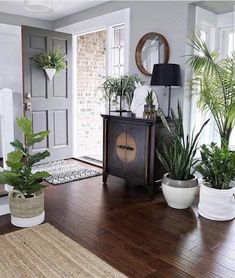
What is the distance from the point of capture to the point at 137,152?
3.33 m

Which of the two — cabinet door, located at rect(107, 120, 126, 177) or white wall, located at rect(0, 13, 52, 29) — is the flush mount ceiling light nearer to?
cabinet door, located at rect(107, 120, 126, 177)

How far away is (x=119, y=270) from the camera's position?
1925 mm

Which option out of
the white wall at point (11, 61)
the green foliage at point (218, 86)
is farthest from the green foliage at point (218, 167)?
the white wall at point (11, 61)

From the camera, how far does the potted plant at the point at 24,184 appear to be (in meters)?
2.51

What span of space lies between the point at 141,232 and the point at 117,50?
270cm

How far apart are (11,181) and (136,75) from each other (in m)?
2.08

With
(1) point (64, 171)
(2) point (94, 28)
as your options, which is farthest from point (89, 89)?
(1) point (64, 171)

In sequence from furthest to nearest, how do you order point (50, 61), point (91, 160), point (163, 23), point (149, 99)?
point (91, 160) < point (50, 61) < point (163, 23) < point (149, 99)

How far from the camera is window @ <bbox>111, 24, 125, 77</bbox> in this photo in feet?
13.5

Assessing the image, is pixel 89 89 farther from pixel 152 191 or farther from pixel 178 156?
pixel 178 156

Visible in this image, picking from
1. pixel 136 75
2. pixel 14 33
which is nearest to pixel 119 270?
pixel 136 75

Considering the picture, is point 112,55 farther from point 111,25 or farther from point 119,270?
point 119,270

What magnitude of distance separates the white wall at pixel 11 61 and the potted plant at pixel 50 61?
734mm

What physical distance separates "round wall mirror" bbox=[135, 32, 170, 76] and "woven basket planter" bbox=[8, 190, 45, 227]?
2072 mm
